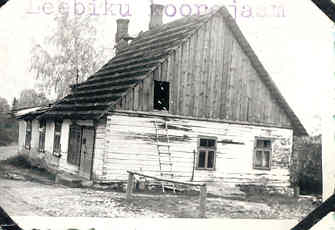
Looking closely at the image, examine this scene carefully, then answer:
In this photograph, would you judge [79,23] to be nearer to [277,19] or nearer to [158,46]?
[158,46]

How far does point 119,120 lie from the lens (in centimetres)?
242

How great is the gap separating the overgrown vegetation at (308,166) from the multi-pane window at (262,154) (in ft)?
0.50

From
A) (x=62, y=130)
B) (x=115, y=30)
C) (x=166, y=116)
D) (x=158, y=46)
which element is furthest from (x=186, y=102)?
(x=62, y=130)

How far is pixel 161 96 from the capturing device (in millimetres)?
2461

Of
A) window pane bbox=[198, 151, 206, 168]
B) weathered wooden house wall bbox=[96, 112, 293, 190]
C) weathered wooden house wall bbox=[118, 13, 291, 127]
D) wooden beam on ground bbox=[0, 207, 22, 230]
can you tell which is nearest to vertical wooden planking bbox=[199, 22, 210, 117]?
weathered wooden house wall bbox=[118, 13, 291, 127]

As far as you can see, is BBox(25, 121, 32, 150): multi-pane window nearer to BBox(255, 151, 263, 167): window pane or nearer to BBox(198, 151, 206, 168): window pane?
BBox(198, 151, 206, 168): window pane

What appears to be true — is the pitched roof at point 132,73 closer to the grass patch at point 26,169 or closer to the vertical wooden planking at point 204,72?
the vertical wooden planking at point 204,72

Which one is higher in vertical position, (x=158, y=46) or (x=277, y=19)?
(x=277, y=19)

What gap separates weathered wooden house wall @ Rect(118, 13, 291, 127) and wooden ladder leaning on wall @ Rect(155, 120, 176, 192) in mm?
121

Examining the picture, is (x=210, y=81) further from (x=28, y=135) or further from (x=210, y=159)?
(x=28, y=135)

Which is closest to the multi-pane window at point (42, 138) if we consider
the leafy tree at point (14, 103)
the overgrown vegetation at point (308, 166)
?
the leafy tree at point (14, 103)

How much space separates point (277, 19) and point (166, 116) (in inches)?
32.5

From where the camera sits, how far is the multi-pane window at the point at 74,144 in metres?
2.38

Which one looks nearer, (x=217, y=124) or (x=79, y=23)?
(x=79, y=23)
